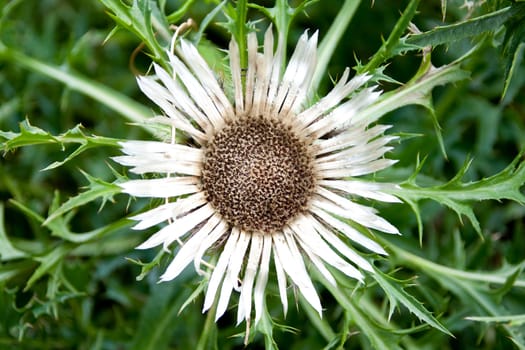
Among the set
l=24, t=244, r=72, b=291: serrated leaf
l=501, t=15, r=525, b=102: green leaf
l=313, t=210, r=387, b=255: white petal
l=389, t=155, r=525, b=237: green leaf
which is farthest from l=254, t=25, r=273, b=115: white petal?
l=24, t=244, r=72, b=291: serrated leaf

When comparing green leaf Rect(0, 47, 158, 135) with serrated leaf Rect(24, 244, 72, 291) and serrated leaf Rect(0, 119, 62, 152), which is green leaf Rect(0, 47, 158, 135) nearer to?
serrated leaf Rect(24, 244, 72, 291)

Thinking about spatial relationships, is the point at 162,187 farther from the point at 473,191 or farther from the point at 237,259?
the point at 473,191

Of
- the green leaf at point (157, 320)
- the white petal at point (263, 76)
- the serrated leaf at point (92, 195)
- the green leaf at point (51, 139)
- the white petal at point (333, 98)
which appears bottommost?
the green leaf at point (157, 320)

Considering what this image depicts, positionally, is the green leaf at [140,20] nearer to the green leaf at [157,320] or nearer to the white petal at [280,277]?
the white petal at [280,277]

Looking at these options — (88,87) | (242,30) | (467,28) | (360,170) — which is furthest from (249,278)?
(88,87)

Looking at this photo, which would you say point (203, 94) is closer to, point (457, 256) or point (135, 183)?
point (135, 183)

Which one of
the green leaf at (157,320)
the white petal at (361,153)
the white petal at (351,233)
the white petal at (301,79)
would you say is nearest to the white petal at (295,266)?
the white petal at (351,233)

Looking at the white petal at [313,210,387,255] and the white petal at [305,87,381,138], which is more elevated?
the white petal at [305,87,381,138]
